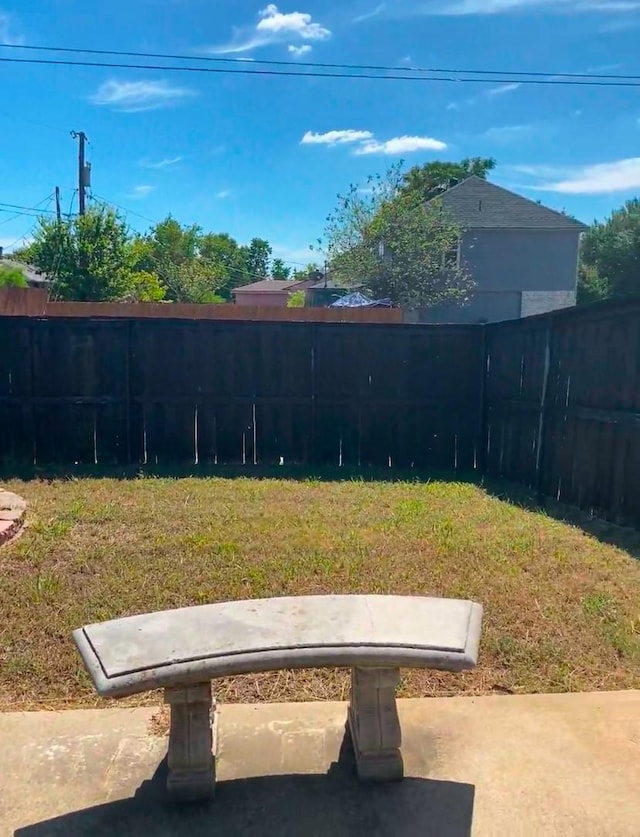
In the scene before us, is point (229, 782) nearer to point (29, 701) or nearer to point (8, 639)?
point (29, 701)

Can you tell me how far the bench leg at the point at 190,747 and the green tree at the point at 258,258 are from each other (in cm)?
8336

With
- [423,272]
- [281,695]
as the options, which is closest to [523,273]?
[423,272]

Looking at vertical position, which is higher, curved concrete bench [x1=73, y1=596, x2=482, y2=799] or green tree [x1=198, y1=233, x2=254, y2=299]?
green tree [x1=198, y1=233, x2=254, y2=299]

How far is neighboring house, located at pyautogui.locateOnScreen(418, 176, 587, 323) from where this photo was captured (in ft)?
69.8

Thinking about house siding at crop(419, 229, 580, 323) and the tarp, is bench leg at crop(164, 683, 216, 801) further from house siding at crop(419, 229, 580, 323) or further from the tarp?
house siding at crop(419, 229, 580, 323)

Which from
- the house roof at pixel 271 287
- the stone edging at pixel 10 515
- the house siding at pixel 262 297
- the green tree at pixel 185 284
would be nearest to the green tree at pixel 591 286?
the house roof at pixel 271 287

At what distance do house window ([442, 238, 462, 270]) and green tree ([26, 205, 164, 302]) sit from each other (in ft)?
34.5

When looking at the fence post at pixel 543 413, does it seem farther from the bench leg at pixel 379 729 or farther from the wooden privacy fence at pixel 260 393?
the bench leg at pixel 379 729

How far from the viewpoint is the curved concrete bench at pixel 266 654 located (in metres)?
1.99

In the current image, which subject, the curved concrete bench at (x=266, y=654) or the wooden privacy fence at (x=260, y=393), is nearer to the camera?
the curved concrete bench at (x=266, y=654)

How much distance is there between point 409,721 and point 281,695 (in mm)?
539

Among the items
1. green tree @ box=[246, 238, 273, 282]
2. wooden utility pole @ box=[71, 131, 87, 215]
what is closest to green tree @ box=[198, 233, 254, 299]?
green tree @ box=[246, 238, 273, 282]

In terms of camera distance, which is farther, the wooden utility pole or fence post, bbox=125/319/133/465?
the wooden utility pole

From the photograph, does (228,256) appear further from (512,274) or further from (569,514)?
(569,514)
